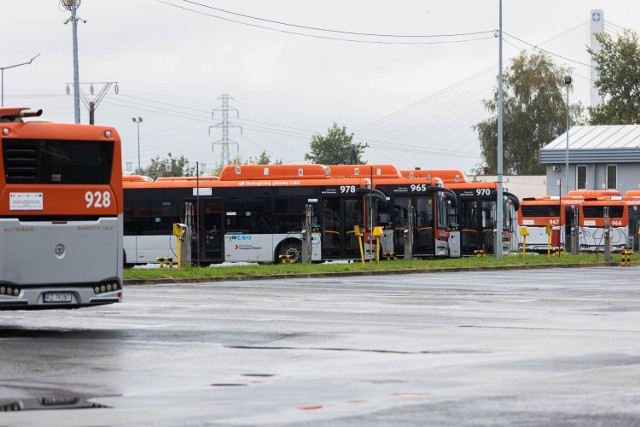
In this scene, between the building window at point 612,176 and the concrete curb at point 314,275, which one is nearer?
the concrete curb at point 314,275

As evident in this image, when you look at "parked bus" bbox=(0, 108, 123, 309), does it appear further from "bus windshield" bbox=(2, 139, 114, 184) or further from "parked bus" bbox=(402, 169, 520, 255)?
"parked bus" bbox=(402, 169, 520, 255)

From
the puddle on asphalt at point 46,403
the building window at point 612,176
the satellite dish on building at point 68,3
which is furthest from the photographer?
the building window at point 612,176

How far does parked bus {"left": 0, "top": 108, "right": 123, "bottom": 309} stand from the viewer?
1969cm

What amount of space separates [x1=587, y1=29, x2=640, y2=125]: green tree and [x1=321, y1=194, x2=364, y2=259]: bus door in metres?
68.7

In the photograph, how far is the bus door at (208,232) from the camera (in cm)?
4753

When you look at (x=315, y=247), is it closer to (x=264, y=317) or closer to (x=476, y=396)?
(x=264, y=317)

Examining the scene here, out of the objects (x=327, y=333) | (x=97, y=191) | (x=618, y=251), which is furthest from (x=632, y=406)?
(x=618, y=251)

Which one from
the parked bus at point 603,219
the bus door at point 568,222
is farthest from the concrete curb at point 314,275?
the parked bus at point 603,219

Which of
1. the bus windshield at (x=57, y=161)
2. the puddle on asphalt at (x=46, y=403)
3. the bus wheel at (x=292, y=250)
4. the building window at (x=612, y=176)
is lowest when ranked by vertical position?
the puddle on asphalt at (x=46, y=403)

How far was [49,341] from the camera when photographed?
1839cm

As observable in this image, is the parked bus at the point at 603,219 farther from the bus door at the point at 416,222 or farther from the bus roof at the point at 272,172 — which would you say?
the bus roof at the point at 272,172

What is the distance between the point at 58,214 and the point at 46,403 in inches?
336

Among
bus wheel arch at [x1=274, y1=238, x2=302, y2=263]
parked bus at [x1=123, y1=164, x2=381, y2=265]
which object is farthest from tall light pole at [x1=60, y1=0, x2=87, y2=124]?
bus wheel arch at [x1=274, y1=238, x2=302, y2=263]

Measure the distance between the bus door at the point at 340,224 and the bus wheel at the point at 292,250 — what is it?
A: 92cm
